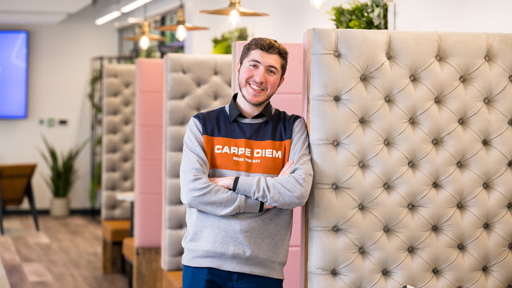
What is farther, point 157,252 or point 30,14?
point 30,14

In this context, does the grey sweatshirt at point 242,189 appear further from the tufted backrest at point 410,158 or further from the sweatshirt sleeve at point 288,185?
the tufted backrest at point 410,158

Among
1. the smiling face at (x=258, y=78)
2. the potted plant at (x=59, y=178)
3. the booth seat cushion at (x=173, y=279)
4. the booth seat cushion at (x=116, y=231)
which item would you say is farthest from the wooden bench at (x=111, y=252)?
the smiling face at (x=258, y=78)

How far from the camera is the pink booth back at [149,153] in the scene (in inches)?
217

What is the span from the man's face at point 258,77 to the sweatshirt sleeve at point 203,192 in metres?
0.24

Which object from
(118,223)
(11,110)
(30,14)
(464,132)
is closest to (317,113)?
(464,132)

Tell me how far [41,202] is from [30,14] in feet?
9.80

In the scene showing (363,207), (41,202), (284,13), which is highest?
(284,13)

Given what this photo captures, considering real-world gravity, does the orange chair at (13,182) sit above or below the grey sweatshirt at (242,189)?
below

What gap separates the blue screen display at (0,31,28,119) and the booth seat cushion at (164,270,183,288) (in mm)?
7192

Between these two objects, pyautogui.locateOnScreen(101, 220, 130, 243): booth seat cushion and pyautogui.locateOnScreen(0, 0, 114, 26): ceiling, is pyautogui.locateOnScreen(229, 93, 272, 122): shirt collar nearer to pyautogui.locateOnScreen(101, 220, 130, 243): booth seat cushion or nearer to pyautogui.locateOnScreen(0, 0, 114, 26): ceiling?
pyautogui.locateOnScreen(101, 220, 130, 243): booth seat cushion

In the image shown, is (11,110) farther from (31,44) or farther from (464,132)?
(464,132)

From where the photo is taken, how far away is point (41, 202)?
1135cm

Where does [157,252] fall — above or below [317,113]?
below

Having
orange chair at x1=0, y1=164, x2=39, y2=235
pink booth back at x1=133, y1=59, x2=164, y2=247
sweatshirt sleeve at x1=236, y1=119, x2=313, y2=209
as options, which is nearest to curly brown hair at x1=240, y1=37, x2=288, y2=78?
sweatshirt sleeve at x1=236, y1=119, x2=313, y2=209
